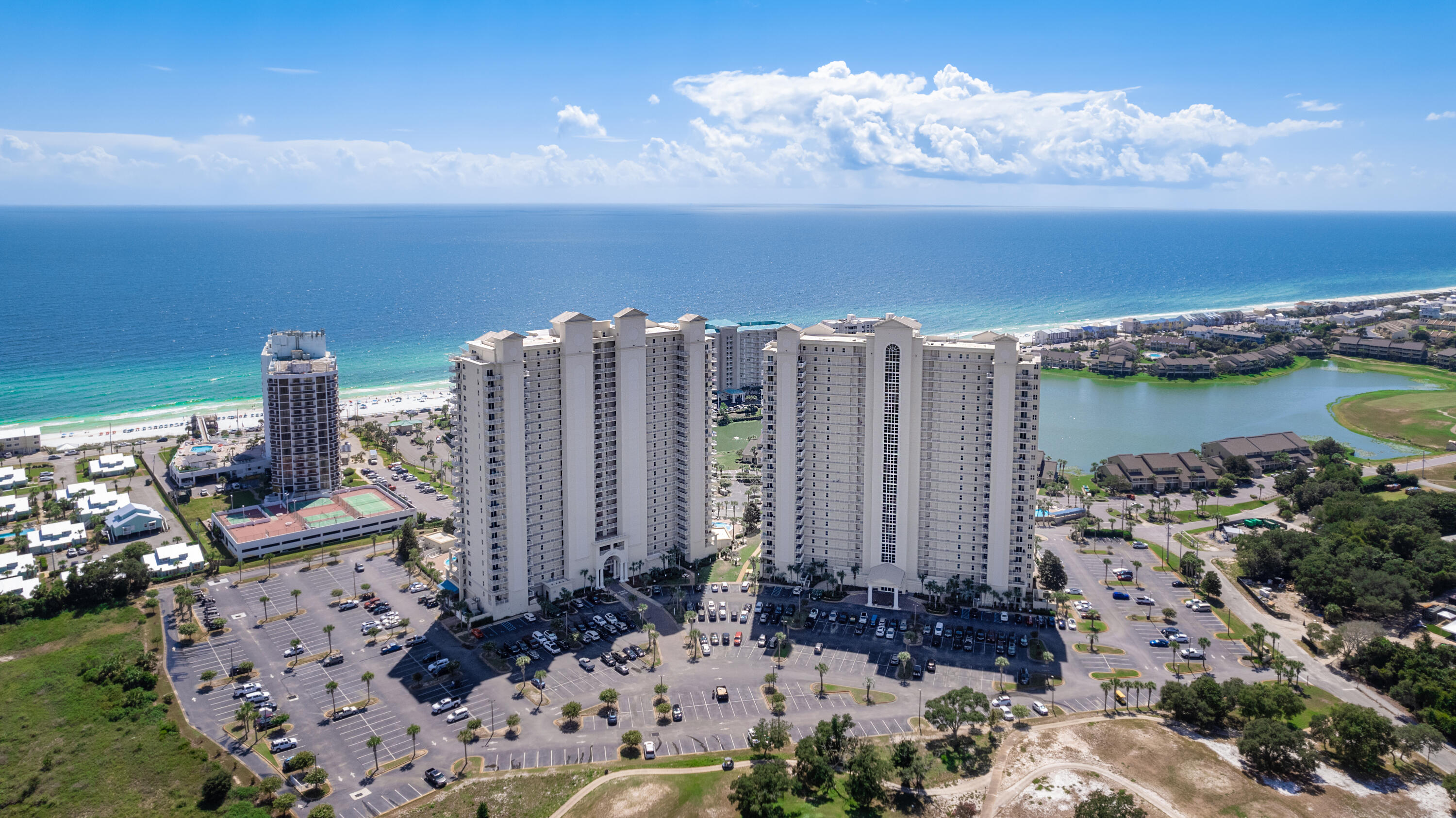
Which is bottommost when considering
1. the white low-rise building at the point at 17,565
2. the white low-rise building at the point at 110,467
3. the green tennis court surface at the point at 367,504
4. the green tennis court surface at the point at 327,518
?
the white low-rise building at the point at 17,565

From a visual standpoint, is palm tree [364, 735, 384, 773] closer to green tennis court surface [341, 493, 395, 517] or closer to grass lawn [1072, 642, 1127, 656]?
green tennis court surface [341, 493, 395, 517]

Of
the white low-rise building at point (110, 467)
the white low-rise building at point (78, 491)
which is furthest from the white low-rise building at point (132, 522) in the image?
the white low-rise building at point (110, 467)

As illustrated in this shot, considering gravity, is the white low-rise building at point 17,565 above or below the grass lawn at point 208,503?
below

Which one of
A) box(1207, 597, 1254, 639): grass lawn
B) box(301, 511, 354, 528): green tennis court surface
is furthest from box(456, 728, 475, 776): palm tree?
box(1207, 597, 1254, 639): grass lawn

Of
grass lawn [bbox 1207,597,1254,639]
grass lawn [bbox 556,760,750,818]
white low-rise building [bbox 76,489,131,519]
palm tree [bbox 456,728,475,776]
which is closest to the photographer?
grass lawn [bbox 556,760,750,818]

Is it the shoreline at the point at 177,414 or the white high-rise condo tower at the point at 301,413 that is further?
the shoreline at the point at 177,414

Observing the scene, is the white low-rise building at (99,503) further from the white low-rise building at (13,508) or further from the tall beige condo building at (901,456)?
the tall beige condo building at (901,456)
